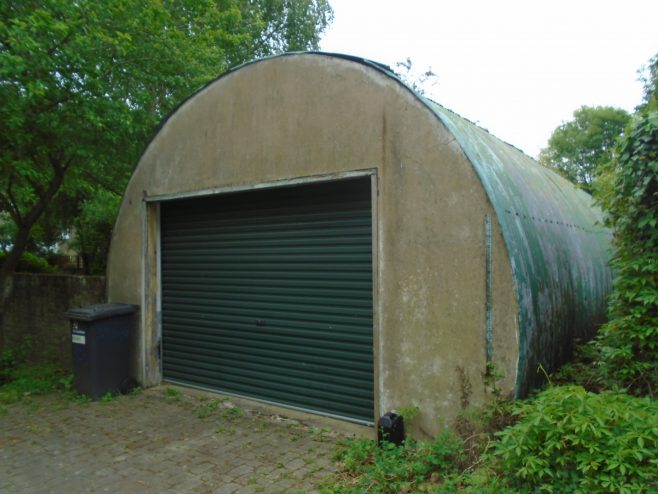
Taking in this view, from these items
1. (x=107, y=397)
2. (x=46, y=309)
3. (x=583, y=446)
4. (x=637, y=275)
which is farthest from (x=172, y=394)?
(x=637, y=275)

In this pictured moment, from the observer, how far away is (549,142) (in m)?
41.3

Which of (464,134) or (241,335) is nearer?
(464,134)

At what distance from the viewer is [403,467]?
4387 millimetres

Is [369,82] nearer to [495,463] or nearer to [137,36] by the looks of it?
[495,463]

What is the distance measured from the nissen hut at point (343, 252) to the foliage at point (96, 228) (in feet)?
18.9

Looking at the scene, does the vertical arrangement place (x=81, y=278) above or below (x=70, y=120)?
below

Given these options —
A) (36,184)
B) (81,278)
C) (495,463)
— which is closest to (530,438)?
(495,463)

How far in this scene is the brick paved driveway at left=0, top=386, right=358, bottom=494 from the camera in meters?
4.56

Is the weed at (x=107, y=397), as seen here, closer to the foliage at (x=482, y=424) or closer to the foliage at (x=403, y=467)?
the foliage at (x=403, y=467)

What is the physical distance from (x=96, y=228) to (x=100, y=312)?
331 inches

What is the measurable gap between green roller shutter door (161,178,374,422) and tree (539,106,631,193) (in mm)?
34102

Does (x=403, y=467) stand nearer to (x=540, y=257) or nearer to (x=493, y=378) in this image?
(x=493, y=378)

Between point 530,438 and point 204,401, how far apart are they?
15.8 feet

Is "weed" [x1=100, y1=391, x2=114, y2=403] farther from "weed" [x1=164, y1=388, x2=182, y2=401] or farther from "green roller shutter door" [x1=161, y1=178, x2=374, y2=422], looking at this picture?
"green roller shutter door" [x1=161, y1=178, x2=374, y2=422]
